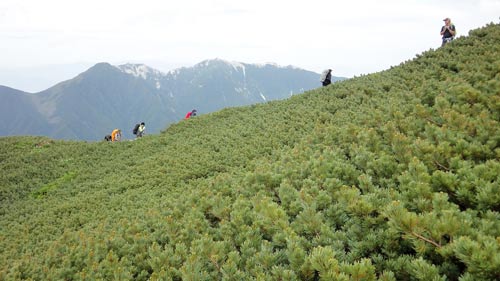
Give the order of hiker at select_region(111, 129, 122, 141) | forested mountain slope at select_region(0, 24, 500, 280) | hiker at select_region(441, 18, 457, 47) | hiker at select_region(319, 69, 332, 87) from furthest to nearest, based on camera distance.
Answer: hiker at select_region(111, 129, 122, 141) < hiker at select_region(319, 69, 332, 87) < hiker at select_region(441, 18, 457, 47) < forested mountain slope at select_region(0, 24, 500, 280)

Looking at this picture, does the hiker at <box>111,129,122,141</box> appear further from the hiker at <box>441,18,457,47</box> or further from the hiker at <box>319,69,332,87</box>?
the hiker at <box>441,18,457,47</box>

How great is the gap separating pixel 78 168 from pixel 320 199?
2181cm

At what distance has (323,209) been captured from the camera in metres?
6.00

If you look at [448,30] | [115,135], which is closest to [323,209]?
[448,30]

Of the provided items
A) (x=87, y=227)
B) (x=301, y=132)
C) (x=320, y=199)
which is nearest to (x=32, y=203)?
(x=87, y=227)

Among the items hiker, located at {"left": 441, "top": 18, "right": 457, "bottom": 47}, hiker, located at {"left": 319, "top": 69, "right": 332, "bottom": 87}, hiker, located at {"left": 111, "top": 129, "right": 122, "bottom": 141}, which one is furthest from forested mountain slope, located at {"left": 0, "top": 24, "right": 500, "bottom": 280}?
hiker, located at {"left": 111, "top": 129, "right": 122, "bottom": 141}

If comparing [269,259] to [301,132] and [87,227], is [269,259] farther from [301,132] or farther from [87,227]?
[301,132]

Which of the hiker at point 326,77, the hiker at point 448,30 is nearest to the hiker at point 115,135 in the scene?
the hiker at point 326,77

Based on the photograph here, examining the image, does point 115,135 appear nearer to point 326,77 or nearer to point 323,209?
point 326,77

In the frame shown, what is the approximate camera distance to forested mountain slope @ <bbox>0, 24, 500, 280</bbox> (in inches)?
155

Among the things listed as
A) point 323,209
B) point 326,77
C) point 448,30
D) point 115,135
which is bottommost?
point 323,209

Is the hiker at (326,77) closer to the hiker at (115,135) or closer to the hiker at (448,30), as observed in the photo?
the hiker at (448,30)

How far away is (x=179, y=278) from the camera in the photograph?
577cm

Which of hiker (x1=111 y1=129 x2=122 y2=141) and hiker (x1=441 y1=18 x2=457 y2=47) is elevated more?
hiker (x1=441 y1=18 x2=457 y2=47)
